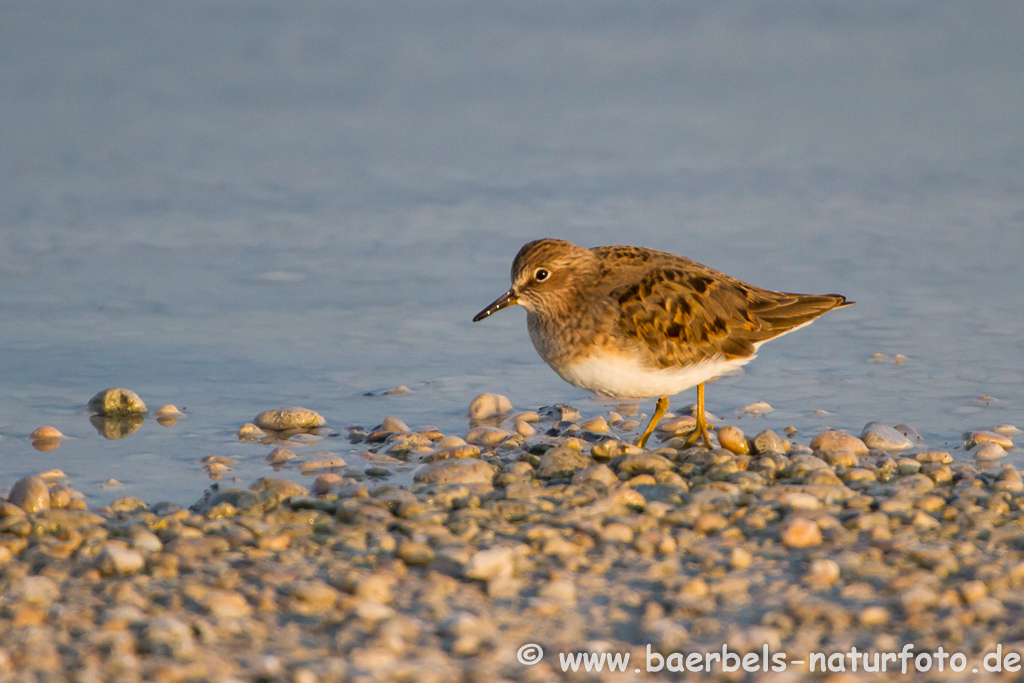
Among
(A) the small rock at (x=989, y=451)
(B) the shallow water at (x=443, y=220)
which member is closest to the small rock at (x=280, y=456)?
(B) the shallow water at (x=443, y=220)

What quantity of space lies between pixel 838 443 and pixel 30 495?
14.6 feet

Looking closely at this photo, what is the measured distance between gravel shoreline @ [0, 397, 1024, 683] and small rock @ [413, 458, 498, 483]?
0.01 meters

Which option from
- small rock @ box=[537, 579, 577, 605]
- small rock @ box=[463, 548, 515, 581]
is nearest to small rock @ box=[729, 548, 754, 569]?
small rock @ box=[537, 579, 577, 605]

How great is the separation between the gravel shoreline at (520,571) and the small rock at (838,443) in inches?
9.0

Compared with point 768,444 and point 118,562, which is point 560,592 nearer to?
point 118,562

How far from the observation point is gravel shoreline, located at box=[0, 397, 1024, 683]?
438 cm

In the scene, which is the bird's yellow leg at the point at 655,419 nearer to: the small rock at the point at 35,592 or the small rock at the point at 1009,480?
the small rock at the point at 1009,480

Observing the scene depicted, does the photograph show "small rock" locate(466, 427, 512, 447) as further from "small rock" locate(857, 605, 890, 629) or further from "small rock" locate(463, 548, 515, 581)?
"small rock" locate(857, 605, 890, 629)

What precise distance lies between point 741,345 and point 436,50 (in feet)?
36.0

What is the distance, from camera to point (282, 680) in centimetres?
416

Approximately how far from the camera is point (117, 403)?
7777 mm

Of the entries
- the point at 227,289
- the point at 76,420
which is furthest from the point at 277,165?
the point at 76,420

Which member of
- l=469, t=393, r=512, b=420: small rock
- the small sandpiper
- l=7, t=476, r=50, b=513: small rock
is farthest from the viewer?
l=469, t=393, r=512, b=420: small rock

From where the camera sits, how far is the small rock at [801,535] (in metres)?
5.40
